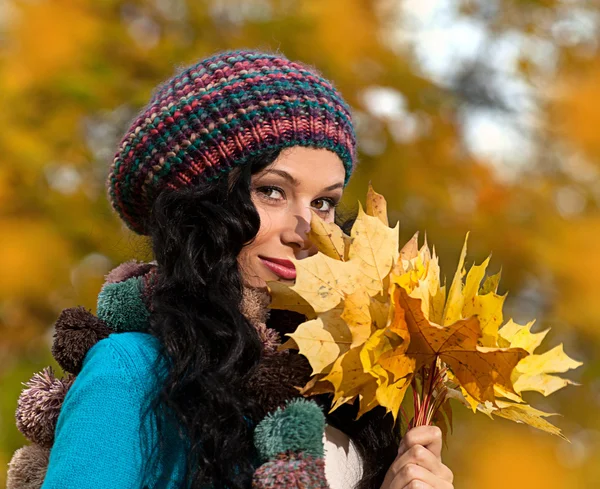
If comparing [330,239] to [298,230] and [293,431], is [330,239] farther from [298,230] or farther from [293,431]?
[293,431]

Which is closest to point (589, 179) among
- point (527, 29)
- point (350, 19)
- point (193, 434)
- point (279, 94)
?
point (527, 29)

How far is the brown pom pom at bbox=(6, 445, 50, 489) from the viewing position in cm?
171

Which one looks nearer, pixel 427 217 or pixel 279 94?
pixel 279 94

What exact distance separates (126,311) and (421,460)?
654 millimetres

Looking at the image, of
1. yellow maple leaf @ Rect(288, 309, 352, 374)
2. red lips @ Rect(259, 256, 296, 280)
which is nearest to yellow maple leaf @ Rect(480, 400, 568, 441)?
yellow maple leaf @ Rect(288, 309, 352, 374)

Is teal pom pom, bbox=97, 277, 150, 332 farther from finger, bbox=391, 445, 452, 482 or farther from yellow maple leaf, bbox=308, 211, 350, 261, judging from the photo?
finger, bbox=391, 445, 452, 482

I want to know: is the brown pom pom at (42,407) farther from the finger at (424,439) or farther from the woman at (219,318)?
the finger at (424,439)

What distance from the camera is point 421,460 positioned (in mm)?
1538

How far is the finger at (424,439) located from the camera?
1558mm

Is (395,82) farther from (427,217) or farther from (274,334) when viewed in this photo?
(274,334)

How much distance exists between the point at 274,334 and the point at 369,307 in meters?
0.26

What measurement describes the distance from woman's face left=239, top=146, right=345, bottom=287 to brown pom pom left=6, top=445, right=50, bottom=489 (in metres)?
0.55

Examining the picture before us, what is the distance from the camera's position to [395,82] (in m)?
4.35

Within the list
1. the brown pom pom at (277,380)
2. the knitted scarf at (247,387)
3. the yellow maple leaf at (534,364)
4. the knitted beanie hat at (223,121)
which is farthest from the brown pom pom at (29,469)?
the yellow maple leaf at (534,364)
